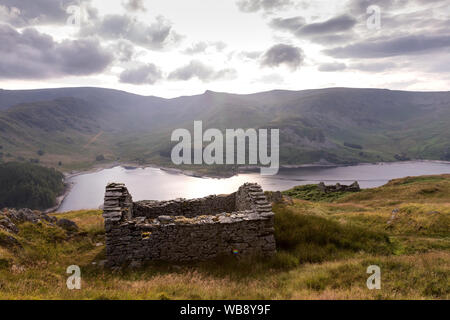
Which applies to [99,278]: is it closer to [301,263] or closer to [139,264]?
[139,264]

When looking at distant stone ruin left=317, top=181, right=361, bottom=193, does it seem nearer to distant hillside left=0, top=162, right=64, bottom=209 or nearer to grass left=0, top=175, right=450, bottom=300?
grass left=0, top=175, right=450, bottom=300

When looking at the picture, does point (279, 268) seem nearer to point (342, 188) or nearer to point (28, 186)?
point (342, 188)

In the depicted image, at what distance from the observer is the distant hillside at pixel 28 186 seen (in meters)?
132

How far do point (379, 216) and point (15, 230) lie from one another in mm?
24747

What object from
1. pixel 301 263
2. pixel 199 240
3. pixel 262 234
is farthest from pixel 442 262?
pixel 199 240

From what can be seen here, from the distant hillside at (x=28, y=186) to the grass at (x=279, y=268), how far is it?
141m

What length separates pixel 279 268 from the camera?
36.4 feet

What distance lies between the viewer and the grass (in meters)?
8.04

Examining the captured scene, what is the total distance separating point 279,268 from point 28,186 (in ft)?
558

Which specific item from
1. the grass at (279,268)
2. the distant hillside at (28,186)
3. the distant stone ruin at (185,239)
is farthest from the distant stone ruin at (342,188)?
the distant hillside at (28,186)

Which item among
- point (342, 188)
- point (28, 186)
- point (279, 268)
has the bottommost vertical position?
point (28, 186)

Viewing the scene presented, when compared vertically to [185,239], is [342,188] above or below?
below

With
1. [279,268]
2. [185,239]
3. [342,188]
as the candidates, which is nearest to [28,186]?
[342,188]
